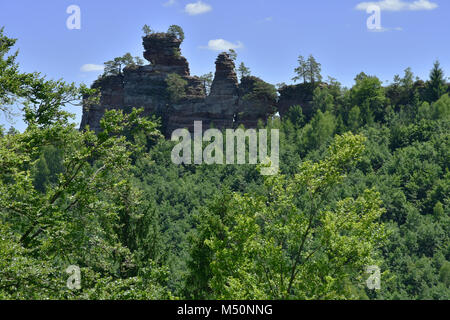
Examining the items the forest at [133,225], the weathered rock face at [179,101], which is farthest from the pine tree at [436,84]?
the forest at [133,225]

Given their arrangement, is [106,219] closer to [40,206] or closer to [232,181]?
[40,206]

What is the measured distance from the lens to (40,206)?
12.0m

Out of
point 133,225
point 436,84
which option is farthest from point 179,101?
point 133,225

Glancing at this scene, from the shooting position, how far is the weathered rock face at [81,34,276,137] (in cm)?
7881

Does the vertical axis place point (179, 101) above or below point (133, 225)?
above

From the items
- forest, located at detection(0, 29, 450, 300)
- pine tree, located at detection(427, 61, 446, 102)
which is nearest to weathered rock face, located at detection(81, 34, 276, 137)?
pine tree, located at detection(427, 61, 446, 102)

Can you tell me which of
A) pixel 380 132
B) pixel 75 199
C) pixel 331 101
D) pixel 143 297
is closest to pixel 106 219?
pixel 75 199

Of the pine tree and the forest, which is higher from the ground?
the pine tree

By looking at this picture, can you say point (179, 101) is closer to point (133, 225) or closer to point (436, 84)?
point (436, 84)

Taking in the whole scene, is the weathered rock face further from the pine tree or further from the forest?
the forest

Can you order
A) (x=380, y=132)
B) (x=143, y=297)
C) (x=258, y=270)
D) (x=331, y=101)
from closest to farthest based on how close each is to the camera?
(x=143, y=297) → (x=258, y=270) → (x=380, y=132) → (x=331, y=101)

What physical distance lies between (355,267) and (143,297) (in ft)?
17.6

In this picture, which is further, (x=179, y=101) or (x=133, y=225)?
(x=179, y=101)

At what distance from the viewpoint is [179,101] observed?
264 feet
